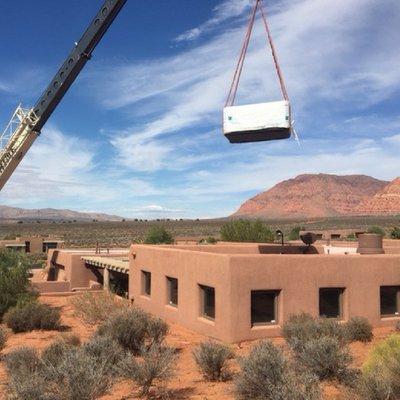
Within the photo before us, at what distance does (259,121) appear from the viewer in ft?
58.1

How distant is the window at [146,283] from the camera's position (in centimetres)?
2465

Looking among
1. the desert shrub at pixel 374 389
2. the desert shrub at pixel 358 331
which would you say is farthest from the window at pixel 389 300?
the desert shrub at pixel 374 389

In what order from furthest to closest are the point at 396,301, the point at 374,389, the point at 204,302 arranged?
the point at 396,301 < the point at 204,302 < the point at 374,389

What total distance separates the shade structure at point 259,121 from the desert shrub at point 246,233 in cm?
2386

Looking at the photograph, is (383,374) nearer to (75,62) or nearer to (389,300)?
(389,300)

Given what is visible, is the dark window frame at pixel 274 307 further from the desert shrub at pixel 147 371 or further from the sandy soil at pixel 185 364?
the desert shrub at pixel 147 371

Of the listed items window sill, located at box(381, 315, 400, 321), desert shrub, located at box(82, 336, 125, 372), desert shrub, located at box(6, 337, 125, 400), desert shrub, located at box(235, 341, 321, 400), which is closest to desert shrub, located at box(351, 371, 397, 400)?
desert shrub, located at box(235, 341, 321, 400)

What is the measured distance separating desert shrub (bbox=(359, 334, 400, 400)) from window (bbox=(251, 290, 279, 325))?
6213 mm

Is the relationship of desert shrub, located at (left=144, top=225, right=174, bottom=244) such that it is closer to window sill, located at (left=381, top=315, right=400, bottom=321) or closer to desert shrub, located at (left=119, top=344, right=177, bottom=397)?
window sill, located at (left=381, top=315, right=400, bottom=321)

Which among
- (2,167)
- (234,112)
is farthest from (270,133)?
(2,167)

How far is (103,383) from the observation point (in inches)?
372

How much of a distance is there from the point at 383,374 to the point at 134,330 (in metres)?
8.11

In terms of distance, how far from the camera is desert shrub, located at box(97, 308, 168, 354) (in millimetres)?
15188

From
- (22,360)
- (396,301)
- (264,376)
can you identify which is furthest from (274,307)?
(22,360)
